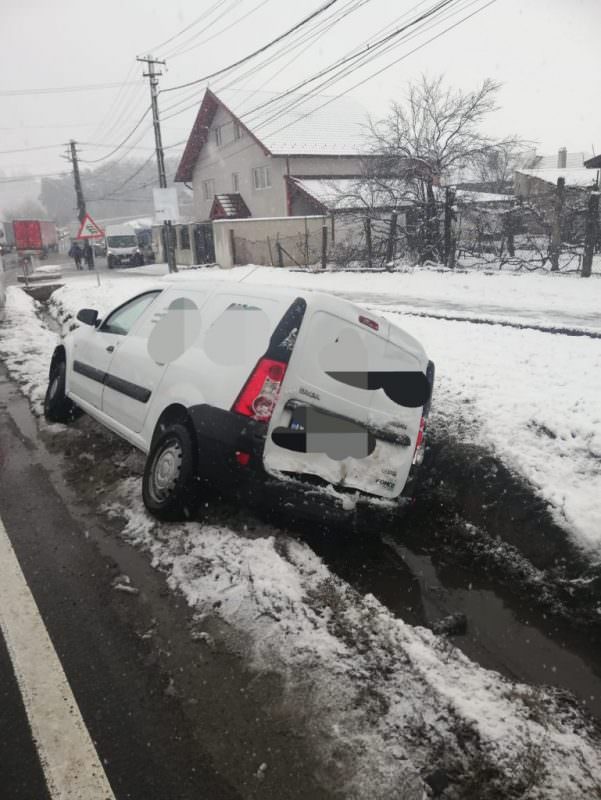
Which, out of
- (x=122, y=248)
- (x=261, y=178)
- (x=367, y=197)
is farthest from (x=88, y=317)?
(x=122, y=248)

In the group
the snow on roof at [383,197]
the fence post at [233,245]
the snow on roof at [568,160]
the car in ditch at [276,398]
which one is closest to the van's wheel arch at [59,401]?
the car in ditch at [276,398]

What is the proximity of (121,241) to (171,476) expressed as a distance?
38.9 m

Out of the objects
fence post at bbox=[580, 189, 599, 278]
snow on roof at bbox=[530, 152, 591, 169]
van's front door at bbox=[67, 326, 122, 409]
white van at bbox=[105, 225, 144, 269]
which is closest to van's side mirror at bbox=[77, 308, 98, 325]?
van's front door at bbox=[67, 326, 122, 409]

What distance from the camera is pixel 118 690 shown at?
253 cm

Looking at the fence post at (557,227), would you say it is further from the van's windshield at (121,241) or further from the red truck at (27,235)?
the red truck at (27,235)

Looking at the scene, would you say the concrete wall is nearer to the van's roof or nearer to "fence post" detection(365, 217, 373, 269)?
"fence post" detection(365, 217, 373, 269)

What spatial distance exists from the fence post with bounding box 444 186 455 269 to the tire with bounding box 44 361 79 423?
1407 centimetres

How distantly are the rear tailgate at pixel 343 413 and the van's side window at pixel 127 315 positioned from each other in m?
2.02

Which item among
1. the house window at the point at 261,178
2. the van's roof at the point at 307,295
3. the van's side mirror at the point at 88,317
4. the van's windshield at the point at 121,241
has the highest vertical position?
the house window at the point at 261,178

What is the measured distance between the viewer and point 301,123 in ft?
110

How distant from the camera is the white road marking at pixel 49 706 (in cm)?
211

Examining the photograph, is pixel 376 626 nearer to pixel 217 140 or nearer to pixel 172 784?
pixel 172 784

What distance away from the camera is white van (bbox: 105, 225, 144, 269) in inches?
1529

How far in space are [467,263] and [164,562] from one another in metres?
16.0
